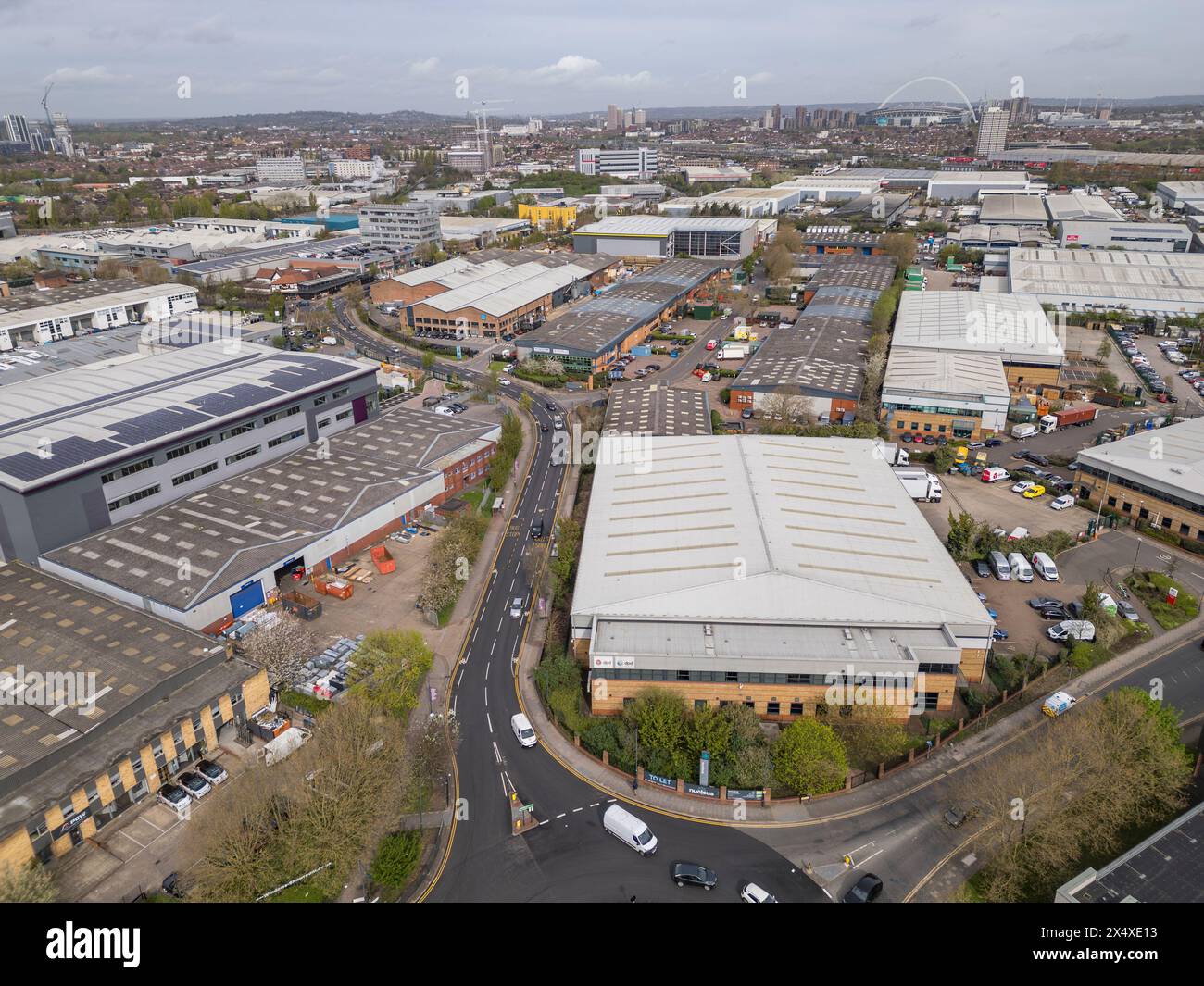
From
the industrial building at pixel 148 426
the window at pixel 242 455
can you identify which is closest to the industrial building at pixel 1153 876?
the industrial building at pixel 148 426

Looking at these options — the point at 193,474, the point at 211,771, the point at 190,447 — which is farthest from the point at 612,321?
the point at 211,771

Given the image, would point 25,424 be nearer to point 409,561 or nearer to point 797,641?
point 409,561

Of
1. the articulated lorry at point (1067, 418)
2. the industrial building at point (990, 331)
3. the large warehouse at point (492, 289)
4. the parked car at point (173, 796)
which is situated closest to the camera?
the parked car at point (173, 796)

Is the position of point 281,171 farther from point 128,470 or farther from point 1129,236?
point 128,470

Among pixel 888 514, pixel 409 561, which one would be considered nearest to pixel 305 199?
pixel 409 561

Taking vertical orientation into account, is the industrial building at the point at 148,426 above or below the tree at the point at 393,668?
above

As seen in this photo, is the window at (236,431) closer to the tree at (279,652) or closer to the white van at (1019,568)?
the tree at (279,652)
